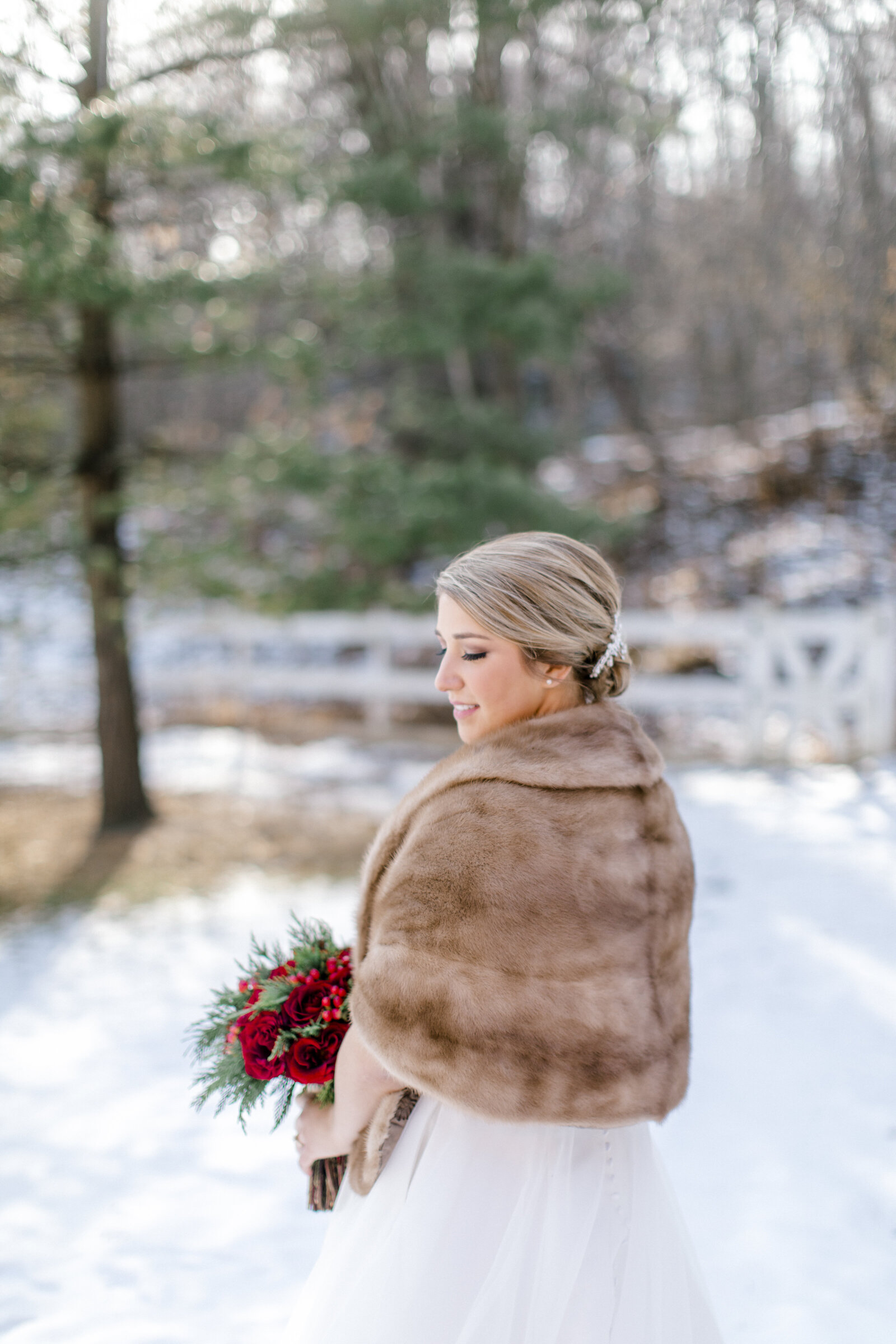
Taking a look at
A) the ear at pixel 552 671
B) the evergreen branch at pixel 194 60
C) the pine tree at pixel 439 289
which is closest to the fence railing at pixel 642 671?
the pine tree at pixel 439 289

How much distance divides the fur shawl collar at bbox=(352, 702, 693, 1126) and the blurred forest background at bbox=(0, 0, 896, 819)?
461 cm

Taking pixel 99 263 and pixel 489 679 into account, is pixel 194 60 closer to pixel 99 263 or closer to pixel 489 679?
pixel 99 263

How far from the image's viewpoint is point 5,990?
15.7 feet

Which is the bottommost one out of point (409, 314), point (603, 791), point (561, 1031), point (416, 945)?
point (561, 1031)

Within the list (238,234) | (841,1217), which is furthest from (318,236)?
(841,1217)

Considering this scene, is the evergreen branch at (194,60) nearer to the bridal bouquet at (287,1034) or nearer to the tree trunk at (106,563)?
Answer: the tree trunk at (106,563)

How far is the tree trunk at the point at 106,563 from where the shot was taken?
652cm

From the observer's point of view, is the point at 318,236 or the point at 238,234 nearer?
the point at 238,234

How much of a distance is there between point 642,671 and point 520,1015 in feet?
35.9

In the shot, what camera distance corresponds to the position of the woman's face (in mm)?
1634

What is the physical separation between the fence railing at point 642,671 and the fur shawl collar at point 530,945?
5232 millimetres

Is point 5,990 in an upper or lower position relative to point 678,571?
lower

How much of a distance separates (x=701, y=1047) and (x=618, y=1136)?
258 centimetres

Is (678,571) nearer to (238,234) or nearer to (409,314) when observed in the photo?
→ (409,314)
